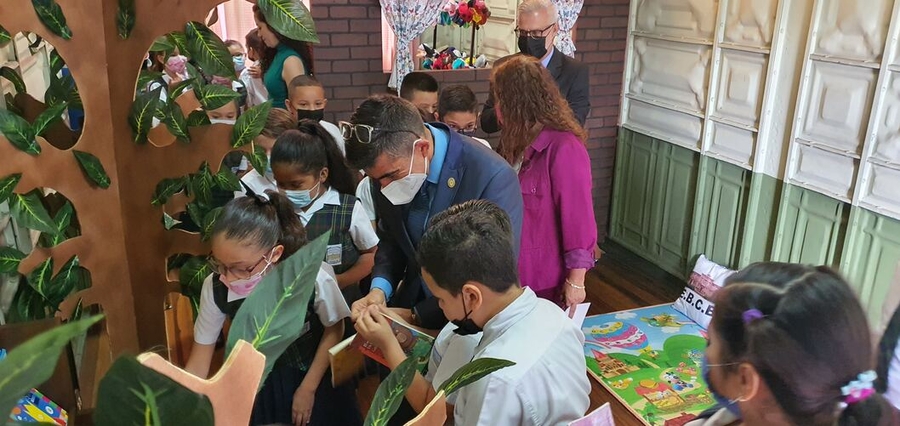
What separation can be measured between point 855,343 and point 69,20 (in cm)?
145

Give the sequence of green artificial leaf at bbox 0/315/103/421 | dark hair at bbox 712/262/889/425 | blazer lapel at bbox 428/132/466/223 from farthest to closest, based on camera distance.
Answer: blazer lapel at bbox 428/132/466/223, dark hair at bbox 712/262/889/425, green artificial leaf at bbox 0/315/103/421

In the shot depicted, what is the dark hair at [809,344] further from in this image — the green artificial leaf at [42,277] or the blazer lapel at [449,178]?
the green artificial leaf at [42,277]

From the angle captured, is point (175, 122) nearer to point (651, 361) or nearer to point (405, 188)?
point (405, 188)

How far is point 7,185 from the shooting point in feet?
4.00

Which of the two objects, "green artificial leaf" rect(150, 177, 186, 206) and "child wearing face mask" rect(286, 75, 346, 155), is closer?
"green artificial leaf" rect(150, 177, 186, 206)

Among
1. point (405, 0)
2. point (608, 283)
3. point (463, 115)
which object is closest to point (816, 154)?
point (608, 283)

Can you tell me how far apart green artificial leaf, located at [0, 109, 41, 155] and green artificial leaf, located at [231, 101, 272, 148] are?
394 millimetres

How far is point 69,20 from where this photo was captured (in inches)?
49.6

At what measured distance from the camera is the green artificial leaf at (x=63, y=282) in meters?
1.35

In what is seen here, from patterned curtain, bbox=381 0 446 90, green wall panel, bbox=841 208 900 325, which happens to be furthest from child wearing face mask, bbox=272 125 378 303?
green wall panel, bbox=841 208 900 325

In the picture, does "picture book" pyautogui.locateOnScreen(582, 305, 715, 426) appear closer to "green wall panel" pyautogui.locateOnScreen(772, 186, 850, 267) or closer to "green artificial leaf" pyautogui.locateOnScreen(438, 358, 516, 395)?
"green wall panel" pyautogui.locateOnScreen(772, 186, 850, 267)

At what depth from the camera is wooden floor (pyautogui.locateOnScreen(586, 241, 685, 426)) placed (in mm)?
4086

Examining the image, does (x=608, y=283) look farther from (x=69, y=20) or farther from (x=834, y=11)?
(x=69, y=20)

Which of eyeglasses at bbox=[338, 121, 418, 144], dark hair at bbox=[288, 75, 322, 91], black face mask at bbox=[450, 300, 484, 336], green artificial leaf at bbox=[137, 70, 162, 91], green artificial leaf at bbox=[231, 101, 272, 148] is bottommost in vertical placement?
black face mask at bbox=[450, 300, 484, 336]
